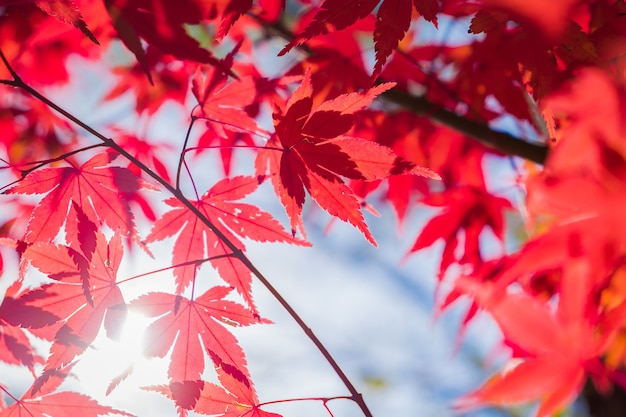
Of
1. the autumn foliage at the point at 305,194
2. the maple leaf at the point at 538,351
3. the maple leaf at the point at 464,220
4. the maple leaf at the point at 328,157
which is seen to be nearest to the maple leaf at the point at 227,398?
the autumn foliage at the point at 305,194

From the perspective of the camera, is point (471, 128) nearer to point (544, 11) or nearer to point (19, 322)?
point (544, 11)

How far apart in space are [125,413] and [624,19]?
0.78 metres

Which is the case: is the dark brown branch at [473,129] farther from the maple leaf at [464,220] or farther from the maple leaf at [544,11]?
the maple leaf at [544,11]

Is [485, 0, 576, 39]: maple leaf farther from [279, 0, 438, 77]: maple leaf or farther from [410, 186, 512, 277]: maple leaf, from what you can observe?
[410, 186, 512, 277]: maple leaf

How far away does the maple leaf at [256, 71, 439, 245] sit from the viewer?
1.97 feet

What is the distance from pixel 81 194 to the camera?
2.39 feet

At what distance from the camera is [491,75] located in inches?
37.4

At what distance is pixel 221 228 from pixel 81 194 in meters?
0.20

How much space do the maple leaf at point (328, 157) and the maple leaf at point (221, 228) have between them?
0.08m

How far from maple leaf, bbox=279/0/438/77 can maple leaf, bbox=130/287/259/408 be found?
0.35 metres

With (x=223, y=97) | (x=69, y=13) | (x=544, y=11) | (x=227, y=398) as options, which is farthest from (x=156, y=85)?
(x=544, y=11)

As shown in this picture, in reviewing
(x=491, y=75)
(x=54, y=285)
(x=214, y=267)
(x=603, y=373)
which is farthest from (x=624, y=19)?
(x=54, y=285)

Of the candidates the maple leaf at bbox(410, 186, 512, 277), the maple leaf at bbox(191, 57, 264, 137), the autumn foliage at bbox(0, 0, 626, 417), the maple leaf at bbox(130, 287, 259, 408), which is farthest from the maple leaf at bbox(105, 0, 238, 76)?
the maple leaf at bbox(410, 186, 512, 277)

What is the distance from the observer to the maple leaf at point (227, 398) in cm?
66
